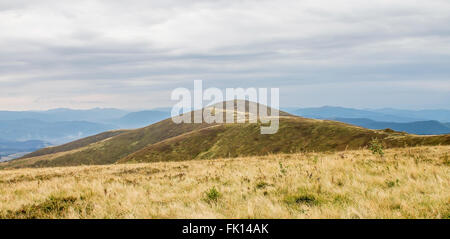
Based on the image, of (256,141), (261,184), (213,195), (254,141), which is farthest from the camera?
(254,141)

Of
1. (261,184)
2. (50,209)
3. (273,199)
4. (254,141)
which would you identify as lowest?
(254,141)

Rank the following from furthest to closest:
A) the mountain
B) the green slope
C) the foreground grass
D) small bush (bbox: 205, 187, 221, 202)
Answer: the green slope → the mountain → small bush (bbox: 205, 187, 221, 202) → the foreground grass

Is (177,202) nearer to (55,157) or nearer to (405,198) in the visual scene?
(405,198)

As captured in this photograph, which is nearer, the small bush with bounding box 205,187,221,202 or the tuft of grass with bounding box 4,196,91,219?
the tuft of grass with bounding box 4,196,91,219

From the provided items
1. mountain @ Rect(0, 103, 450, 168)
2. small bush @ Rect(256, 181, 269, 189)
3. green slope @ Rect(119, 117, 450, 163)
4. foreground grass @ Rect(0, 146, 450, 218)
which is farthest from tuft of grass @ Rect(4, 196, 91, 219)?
green slope @ Rect(119, 117, 450, 163)

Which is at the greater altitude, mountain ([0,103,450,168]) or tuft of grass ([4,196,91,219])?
tuft of grass ([4,196,91,219])

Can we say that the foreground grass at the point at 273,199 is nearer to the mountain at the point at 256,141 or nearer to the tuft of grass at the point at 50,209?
the tuft of grass at the point at 50,209

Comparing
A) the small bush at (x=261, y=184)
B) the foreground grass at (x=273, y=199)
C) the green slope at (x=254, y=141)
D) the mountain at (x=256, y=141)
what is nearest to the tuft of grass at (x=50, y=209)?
the foreground grass at (x=273, y=199)

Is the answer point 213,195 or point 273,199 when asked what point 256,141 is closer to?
point 213,195

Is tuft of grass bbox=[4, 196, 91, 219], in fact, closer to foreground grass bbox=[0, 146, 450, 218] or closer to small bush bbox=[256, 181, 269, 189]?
foreground grass bbox=[0, 146, 450, 218]

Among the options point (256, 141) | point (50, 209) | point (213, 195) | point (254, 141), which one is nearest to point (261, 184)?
point (213, 195)

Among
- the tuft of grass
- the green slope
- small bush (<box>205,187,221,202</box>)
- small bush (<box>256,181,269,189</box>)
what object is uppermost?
small bush (<box>205,187,221,202</box>)

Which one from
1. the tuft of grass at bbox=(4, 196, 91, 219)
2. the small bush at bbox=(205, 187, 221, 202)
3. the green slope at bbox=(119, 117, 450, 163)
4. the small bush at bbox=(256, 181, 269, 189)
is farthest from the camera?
the green slope at bbox=(119, 117, 450, 163)
